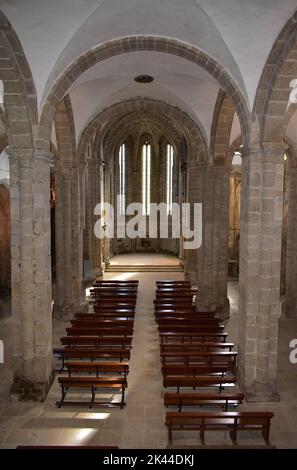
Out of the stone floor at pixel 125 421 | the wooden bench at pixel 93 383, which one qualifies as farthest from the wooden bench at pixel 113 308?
the wooden bench at pixel 93 383

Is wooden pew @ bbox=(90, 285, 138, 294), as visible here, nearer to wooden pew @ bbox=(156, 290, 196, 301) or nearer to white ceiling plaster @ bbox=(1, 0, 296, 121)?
wooden pew @ bbox=(156, 290, 196, 301)

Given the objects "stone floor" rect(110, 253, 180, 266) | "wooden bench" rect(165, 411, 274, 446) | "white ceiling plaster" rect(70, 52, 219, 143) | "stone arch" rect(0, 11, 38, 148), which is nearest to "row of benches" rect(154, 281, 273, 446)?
"wooden bench" rect(165, 411, 274, 446)

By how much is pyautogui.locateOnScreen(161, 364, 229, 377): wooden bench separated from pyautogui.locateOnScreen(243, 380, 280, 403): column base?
68cm

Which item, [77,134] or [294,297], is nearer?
[77,134]

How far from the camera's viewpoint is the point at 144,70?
1092cm

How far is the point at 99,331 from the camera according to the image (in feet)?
33.5

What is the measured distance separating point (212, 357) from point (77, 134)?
873 centimetres

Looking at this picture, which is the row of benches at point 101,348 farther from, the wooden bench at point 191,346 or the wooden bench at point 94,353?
the wooden bench at point 191,346

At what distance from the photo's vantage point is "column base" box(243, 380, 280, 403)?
7832 millimetres

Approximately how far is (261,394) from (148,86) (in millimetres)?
10015

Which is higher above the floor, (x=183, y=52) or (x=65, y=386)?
(x=183, y=52)

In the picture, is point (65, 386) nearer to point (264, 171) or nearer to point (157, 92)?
point (264, 171)
